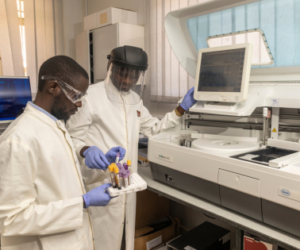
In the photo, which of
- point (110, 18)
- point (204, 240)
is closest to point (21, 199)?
point (204, 240)

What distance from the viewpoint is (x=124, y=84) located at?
1477mm

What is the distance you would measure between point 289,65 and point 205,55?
40 cm

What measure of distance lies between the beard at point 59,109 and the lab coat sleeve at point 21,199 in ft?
0.61

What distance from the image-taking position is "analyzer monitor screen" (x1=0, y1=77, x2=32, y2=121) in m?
2.34

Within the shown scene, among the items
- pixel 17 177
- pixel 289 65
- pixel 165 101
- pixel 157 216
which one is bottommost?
pixel 157 216

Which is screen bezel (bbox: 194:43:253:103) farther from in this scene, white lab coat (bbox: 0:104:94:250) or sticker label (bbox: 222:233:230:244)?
sticker label (bbox: 222:233:230:244)

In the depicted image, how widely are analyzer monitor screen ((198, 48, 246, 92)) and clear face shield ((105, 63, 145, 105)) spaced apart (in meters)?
0.33

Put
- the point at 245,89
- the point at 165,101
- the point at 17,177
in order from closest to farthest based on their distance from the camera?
1. the point at 17,177
2. the point at 245,89
3. the point at 165,101

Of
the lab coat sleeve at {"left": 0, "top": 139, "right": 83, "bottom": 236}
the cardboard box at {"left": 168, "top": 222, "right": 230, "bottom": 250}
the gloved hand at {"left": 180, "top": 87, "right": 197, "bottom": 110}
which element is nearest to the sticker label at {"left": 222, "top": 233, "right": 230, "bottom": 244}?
the cardboard box at {"left": 168, "top": 222, "right": 230, "bottom": 250}

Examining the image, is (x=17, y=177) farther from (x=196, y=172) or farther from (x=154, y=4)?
(x=154, y=4)

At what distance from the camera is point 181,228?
8.09ft

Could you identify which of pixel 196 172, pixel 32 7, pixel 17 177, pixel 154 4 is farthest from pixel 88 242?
pixel 32 7

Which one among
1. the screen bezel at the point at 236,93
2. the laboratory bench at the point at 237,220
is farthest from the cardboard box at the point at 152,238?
the screen bezel at the point at 236,93

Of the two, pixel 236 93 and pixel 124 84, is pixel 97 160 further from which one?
pixel 236 93
